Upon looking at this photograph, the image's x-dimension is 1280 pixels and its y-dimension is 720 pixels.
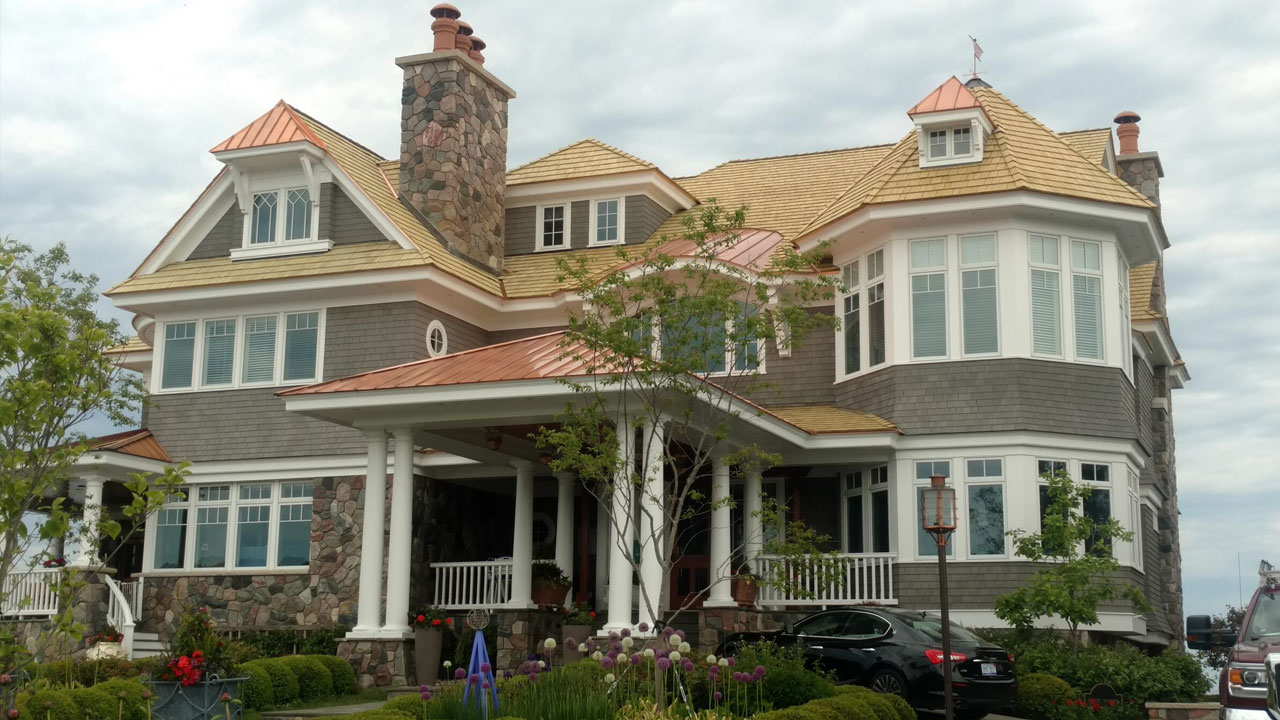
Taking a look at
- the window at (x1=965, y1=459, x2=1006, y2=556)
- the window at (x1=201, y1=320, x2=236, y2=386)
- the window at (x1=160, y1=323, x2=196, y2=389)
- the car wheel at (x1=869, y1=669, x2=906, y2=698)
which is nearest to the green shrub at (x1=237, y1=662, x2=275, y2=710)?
the car wheel at (x1=869, y1=669, x2=906, y2=698)

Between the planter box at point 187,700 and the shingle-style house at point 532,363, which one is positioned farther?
the shingle-style house at point 532,363

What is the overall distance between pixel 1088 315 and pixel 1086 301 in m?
0.22

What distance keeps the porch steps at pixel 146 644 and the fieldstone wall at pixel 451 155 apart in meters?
8.67

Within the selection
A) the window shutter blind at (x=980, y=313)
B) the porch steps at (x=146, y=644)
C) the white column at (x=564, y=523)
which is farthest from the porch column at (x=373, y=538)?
the window shutter blind at (x=980, y=313)

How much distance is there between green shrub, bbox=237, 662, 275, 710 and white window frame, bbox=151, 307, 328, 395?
8.29 meters

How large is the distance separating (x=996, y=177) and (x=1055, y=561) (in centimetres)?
594

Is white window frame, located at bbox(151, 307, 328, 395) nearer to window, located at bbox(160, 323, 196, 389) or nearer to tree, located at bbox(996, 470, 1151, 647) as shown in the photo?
window, located at bbox(160, 323, 196, 389)

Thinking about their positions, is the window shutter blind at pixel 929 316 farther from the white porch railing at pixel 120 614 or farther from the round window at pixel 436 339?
the white porch railing at pixel 120 614

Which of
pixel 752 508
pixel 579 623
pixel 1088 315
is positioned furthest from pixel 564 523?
pixel 1088 315

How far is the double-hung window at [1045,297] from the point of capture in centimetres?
2138

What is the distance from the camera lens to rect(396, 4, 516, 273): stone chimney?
2602cm

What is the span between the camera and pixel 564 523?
2225cm

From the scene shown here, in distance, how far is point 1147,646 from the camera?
2358 cm

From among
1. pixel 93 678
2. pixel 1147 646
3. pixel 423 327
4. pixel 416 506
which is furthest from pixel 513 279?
pixel 1147 646
